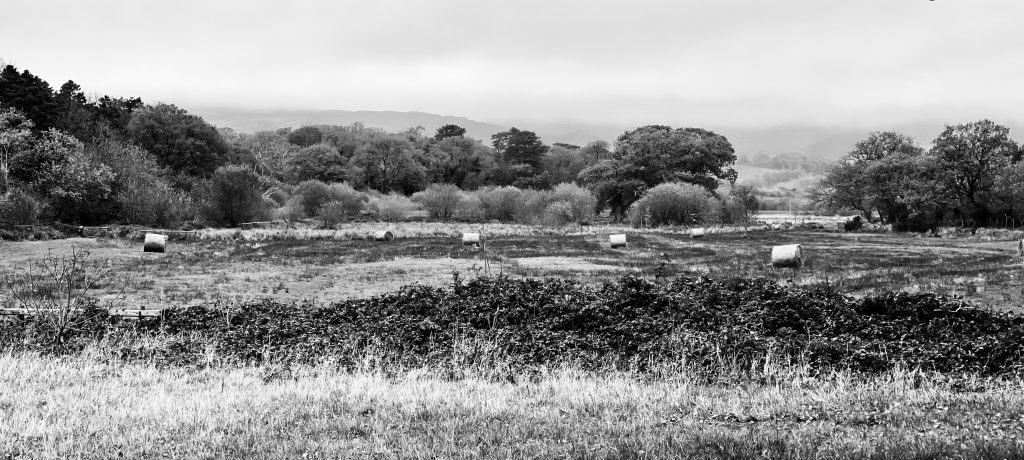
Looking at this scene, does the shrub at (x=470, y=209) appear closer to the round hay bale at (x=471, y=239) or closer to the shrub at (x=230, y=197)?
the shrub at (x=230, y=197)

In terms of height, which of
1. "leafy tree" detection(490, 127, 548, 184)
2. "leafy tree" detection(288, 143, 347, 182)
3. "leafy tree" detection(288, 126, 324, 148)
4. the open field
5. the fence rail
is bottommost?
the open field

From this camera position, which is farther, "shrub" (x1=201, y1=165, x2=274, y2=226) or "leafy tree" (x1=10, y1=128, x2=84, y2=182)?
"shrub" (x1=201, y1=165, x2=274, y2=226)

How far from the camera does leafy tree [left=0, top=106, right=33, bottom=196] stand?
162 feet

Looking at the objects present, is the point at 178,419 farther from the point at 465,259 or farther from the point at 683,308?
the point at 465,259

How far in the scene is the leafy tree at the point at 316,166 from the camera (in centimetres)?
11531

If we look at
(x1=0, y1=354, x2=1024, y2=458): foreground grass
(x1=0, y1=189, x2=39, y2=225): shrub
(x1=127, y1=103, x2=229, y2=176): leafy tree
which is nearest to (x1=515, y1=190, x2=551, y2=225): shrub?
(x1=127, y1=103, x2=229, y2=176): leafy tree

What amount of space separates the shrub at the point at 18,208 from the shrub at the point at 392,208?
3913 cm

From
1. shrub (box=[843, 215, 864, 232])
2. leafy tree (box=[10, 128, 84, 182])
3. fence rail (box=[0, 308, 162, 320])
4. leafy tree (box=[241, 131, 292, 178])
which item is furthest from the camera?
leafy tree (box=[241, 131, 292, 178])

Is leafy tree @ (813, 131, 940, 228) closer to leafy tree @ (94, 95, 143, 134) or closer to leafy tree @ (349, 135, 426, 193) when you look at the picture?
leafy tree @ (349, 135, 426, 193)

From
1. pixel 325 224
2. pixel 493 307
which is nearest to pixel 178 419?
pixel 493 307

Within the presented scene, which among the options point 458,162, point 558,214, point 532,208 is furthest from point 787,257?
point 458,162

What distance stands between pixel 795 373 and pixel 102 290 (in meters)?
18.3

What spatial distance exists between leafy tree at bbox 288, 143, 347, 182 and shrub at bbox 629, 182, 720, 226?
199 ft

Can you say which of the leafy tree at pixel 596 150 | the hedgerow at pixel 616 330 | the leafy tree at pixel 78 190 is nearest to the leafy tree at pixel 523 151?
the leafy tree at pixel 596 150
